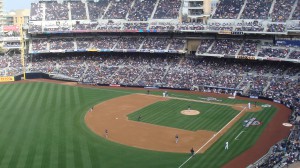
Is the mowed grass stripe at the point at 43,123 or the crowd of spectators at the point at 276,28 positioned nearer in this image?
the mowed grass stripe at the point at 43,123

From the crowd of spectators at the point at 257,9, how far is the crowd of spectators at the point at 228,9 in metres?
1.56

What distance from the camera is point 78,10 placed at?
79312 mm

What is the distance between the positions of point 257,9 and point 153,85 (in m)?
24.2

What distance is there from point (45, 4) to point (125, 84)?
3273 cm

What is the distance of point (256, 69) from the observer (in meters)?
58.6

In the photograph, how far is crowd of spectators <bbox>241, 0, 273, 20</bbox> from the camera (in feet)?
202

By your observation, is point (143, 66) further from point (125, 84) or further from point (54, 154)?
point (54, 154)

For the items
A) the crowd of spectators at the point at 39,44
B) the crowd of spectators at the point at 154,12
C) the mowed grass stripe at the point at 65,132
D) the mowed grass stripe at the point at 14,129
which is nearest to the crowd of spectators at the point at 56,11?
the crowd of spectators at the point at 154,12

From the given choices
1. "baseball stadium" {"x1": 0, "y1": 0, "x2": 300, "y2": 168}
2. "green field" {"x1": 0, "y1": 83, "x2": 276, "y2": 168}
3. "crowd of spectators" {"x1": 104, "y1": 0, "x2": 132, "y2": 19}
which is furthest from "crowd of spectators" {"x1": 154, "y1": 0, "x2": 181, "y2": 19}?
"green field" {"x1": 0, "y1": 83, "x2": 276, "y2": 168}

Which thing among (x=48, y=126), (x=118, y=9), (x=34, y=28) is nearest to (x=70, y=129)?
(x=48, y=126)

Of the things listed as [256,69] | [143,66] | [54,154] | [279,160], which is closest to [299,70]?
[256,69]

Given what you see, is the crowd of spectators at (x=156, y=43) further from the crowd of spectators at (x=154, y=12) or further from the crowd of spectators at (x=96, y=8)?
the crowd of spectators at (x=96, y=8)

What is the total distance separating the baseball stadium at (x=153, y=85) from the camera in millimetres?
30688

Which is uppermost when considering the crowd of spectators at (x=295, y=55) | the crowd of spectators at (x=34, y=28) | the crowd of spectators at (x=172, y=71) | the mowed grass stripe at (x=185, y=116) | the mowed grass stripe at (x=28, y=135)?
the crowd of spectators at (x=34, y=28)
